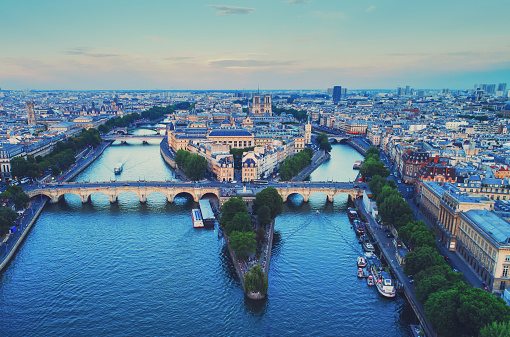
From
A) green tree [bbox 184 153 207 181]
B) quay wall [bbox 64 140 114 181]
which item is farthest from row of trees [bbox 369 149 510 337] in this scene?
quay wall [bbox 64 140 114 181]

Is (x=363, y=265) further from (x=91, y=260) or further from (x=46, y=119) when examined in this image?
(x=46, y=119)

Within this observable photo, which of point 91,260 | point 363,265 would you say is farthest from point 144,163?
point 363,265

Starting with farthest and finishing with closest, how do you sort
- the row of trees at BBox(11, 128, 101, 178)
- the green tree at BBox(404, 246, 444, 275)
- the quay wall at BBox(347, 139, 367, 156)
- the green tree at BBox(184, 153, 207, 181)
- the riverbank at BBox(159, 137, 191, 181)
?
the quay wall at BBox(347, 139, 367, 156)
the riverbank at BBox(159, 137, 191, 181)
the green tree at BBox(184, 153, 207, 181)
the row of trees at BBox(11, 128, 101, 178)
the green tree at BBox(404, 246, 444, 275)

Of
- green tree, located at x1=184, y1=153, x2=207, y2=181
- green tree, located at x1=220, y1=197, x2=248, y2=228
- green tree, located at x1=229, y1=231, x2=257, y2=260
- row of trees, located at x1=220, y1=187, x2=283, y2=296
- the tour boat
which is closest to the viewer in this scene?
row of trees, located at x1=220, y1=187, x2=283, y2=296

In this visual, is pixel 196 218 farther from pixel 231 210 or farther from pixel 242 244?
pixel 242 244

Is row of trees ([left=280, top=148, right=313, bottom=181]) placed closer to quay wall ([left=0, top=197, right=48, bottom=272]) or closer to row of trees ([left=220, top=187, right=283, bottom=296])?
row of trees ([left=220, top=187, right=283, bottom=296])

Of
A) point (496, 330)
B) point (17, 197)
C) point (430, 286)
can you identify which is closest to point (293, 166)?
point (17, 197)

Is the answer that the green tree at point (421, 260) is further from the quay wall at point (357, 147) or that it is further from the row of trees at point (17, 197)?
the quay wall at point (357, 147)
